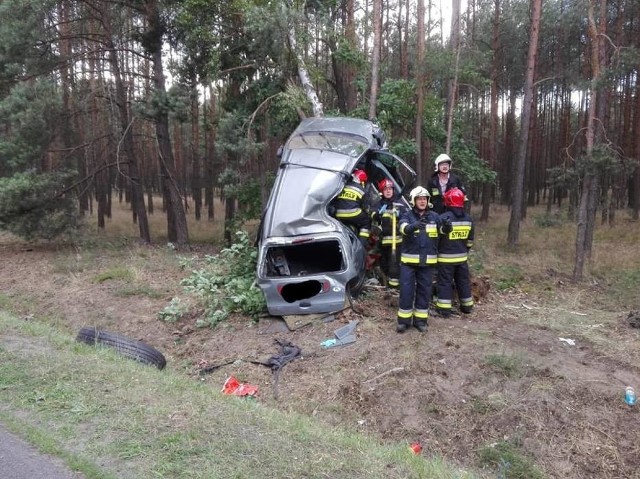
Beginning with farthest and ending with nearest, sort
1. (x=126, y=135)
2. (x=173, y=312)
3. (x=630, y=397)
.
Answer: (x=126, y=135)
(x=173, y=312)
(x=630, y=397)

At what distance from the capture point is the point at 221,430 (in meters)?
3.88

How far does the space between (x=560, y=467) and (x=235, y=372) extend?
376 cm

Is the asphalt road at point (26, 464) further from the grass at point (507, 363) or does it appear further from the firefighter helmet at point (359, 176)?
the firefighter helmet at point (359, 176)

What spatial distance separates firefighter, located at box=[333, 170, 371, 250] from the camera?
804cm

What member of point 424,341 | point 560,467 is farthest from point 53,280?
point 560,467

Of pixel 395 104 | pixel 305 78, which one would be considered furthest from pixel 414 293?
pixel 395 104

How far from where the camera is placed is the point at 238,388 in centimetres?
620

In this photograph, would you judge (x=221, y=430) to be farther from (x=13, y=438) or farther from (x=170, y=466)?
(x=13, y=438)

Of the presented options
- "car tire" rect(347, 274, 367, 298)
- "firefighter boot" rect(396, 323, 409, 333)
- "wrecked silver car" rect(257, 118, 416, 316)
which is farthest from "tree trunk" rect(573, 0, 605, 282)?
"firefighter boot" rect(396, 323, 409, 333)

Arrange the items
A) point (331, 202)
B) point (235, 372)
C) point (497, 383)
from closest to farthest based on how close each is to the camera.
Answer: point (497, 383)
point (235, 372)
point (331, 202)

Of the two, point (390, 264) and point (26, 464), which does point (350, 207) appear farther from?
point (26, 464)

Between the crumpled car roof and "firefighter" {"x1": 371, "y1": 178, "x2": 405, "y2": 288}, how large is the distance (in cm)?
73

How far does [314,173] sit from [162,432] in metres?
5.01

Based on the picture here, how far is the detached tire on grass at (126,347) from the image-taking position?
6.33 metres
